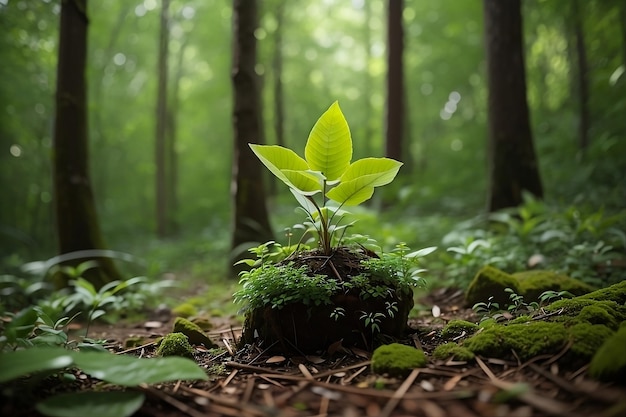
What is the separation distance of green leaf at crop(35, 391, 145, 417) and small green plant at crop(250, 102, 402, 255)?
129cm

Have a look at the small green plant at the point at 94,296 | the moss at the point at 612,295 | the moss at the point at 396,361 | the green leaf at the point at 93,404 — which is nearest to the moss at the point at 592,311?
the moss at the point at 612,295

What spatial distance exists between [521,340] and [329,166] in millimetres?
1346

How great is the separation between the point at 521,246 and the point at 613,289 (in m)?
1.70

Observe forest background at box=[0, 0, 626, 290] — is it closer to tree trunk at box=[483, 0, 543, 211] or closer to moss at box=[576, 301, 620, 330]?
tree trunk at box=[483, 0, 543, 211]

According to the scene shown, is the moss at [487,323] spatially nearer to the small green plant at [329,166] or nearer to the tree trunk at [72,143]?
the small green plant at [329,166]

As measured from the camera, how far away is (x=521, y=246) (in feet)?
13.5

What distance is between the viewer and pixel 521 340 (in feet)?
6.16

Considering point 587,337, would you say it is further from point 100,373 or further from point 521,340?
point 100,373

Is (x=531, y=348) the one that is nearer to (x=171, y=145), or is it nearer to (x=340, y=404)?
(x=340, y=404)

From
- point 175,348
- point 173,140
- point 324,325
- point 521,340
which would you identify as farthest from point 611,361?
point 173,140

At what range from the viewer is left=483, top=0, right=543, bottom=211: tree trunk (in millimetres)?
5051

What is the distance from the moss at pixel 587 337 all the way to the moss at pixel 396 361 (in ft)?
2.07

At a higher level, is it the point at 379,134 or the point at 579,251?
the point at 379,134

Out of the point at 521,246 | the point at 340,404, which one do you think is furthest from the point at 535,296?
the point at 340,404
